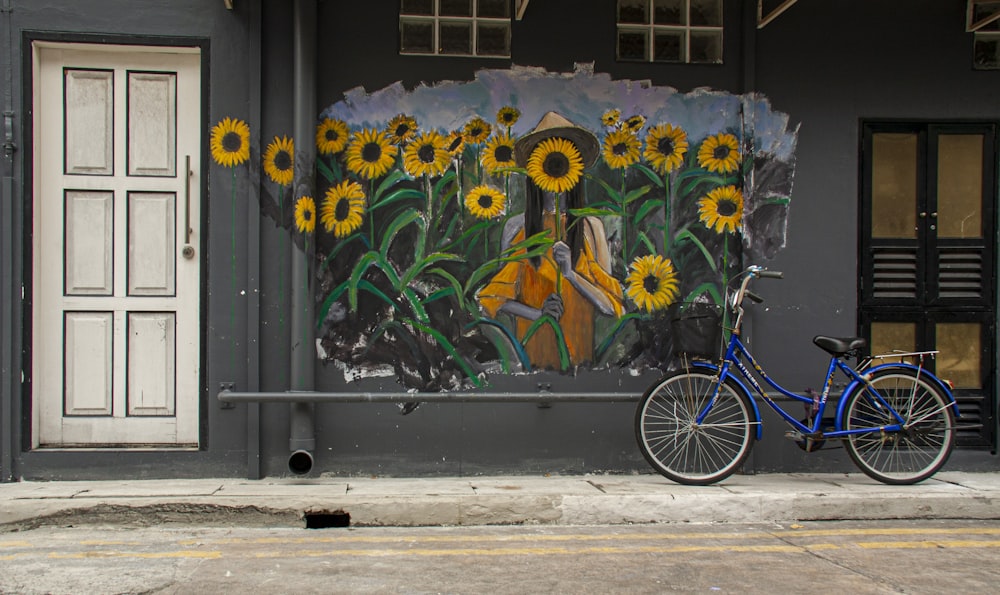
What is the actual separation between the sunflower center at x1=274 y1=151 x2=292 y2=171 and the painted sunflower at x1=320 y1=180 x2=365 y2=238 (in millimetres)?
346

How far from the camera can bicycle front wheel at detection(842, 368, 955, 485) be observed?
243 inches

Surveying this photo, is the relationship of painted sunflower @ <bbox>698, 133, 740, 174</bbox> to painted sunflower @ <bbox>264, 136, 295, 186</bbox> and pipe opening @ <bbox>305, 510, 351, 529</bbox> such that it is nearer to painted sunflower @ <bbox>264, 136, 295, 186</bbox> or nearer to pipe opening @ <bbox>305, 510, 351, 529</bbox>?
painted sunflower @ <bbox>264, 136, 295, 186</bbox>

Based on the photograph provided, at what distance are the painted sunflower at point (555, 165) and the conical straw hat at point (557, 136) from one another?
0.10 ft

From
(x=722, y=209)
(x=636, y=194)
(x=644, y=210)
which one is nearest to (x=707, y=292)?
(x=722, y=209)

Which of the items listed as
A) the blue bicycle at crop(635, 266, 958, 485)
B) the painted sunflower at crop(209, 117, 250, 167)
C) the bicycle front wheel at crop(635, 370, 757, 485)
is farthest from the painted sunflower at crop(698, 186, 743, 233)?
the painted sunflower at crop(209, 117, 250, 167)

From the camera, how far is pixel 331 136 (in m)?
6.38

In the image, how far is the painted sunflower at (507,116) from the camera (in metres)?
6.52

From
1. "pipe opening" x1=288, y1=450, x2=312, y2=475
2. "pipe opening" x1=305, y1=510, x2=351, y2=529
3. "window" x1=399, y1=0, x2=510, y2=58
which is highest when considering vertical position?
"window" x1=399, y1=0, x2=510, y2=58

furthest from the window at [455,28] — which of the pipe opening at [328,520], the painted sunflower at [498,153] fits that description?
the pipe opening at [328,520]

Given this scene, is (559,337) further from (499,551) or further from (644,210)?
(499,551)

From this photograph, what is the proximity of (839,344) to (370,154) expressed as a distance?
12.2 feet

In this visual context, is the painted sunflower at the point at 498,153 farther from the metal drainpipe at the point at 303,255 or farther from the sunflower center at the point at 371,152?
the metal drainpipe at the point at 303,255

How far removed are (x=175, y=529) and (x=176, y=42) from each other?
3443 millimetres

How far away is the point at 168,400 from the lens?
6340 millimetres
